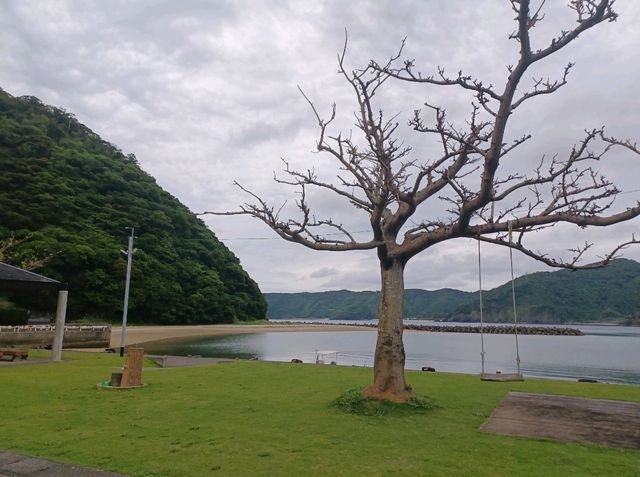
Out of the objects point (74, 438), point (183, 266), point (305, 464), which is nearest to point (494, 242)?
point (305, 464)

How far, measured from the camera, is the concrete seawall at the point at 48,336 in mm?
25328

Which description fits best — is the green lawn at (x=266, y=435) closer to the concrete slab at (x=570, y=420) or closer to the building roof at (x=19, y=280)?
the concrete slab at (x=570, y=420)

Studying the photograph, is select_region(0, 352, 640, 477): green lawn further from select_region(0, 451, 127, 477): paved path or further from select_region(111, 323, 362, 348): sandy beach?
select_region(111, 323, 362, 348): sandy beach

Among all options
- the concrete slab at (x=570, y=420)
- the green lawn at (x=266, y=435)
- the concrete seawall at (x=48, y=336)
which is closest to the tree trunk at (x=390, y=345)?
the green lawn at (x=266, y=435)

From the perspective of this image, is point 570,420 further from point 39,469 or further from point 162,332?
point 162,332

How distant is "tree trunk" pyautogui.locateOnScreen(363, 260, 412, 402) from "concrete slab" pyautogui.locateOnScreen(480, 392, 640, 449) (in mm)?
1693

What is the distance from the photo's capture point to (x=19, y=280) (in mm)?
15891

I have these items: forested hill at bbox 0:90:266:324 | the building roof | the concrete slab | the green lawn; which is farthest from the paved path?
forested hill at bbox 0:90:266:324

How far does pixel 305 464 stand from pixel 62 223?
54.0 meters

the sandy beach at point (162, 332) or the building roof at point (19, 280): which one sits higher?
the building roof at point (19, 280)

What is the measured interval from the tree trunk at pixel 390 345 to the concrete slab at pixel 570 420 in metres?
1.69

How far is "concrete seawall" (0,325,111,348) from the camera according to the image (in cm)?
2533

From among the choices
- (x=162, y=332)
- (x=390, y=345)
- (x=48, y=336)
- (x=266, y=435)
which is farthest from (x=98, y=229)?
(x=266, y=435)

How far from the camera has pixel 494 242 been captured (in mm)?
8484
